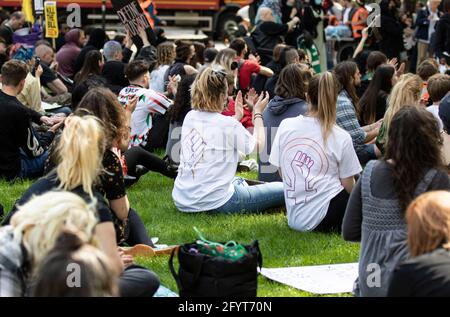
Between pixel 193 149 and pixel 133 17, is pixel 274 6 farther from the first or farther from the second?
pixel 193 149

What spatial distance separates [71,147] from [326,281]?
82.6 inches

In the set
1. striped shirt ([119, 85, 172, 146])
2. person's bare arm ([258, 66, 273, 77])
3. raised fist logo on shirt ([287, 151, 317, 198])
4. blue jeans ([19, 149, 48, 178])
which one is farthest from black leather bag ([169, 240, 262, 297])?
person's bare arm ([258, 66, 273, 77])

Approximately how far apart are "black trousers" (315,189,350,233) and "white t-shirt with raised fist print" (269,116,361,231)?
3 centimetres

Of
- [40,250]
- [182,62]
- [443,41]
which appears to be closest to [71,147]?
[40,250]

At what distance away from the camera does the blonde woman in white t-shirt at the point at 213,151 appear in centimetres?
771

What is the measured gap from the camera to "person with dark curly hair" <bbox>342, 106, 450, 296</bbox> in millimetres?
5070

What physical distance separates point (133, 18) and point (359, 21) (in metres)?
7.26

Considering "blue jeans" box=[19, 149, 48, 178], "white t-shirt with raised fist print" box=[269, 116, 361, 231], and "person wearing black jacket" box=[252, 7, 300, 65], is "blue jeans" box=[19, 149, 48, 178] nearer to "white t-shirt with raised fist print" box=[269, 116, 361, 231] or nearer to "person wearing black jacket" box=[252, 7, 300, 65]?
"white t-shirt with raised fist print" box=[269, 116, 361, 231]

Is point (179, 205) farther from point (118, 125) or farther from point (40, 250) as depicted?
point (40, 250)

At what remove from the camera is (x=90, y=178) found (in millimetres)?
4992

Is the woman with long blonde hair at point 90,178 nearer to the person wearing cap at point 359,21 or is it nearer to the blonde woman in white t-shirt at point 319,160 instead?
the blonde woman in white t-shirt at point 319,160

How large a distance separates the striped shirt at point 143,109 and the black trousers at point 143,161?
959 mm

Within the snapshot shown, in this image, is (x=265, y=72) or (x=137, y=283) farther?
(x=265, y=72)

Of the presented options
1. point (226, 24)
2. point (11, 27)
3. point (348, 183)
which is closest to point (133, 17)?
point (11, 27)
